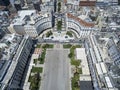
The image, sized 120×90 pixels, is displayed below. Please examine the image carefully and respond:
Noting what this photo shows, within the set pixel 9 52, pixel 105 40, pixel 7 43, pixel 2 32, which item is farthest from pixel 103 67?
pixel 2 32

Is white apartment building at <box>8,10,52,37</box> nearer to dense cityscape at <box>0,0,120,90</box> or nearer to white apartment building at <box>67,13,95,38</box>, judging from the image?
dense cityscape at <box>0,0,120,90</box>

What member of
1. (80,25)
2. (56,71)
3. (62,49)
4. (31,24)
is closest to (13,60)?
(56,71)

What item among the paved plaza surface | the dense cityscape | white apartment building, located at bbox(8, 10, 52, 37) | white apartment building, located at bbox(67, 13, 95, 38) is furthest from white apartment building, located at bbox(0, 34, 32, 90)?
white apartment building, located at bbox(67, 13, 95, 38)

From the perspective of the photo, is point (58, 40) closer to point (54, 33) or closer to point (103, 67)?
point (54, 33)

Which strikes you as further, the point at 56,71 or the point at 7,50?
the point at 56,71

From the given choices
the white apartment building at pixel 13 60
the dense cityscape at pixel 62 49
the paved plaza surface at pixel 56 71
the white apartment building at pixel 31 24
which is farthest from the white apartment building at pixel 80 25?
the white apartment building at pixel 13 60

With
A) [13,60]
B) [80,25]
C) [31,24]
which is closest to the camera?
[13,60]

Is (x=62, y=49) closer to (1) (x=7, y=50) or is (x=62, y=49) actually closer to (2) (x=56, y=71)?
(2) (x=56, y=71)

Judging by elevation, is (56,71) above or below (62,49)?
below
